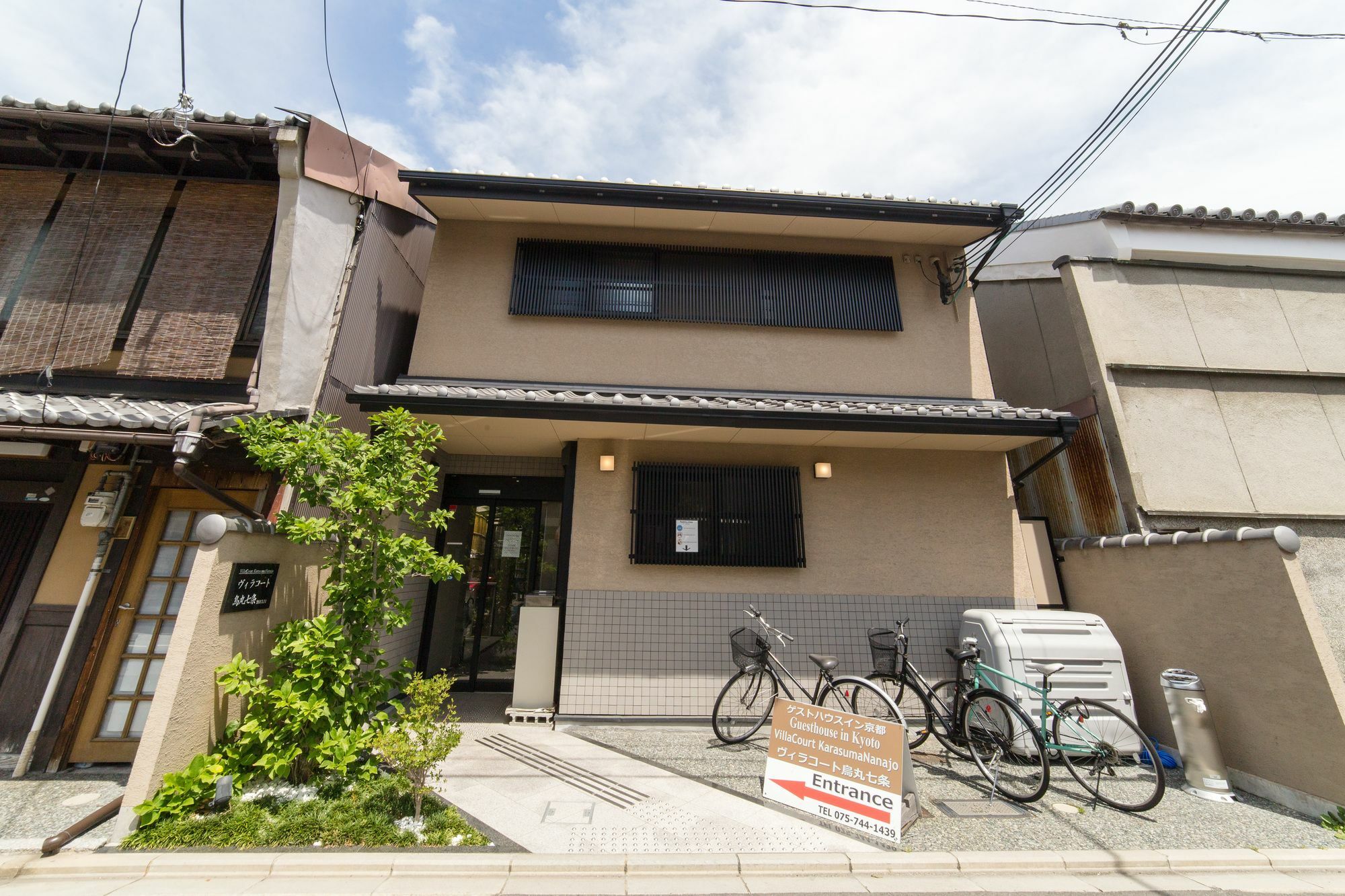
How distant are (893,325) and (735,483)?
10.8ft

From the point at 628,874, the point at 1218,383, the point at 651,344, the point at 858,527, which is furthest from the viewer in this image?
the point at 651,344

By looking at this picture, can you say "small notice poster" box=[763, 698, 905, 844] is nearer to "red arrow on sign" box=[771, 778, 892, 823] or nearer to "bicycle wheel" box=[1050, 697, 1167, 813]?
"red arrow on sign" box=[771, 778, 892, 823]

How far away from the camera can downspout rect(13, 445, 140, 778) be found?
4156 millimetres

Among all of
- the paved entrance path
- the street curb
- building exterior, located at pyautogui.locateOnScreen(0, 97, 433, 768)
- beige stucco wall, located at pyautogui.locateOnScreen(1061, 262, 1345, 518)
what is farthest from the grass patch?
beige stucco wall, located at pyautogui.locateOnScreen(1061, 262, 1345, 518)

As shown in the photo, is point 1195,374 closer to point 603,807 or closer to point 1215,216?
point 1215,216

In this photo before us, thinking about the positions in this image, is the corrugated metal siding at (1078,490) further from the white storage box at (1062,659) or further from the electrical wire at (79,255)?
the electrical wire at (79,255)

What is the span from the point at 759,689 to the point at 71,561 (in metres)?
6.81

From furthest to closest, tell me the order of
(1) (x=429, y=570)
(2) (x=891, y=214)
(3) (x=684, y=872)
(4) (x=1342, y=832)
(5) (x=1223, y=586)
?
1. (2) (x=891, y=214)
2. (5) (x=1223, y=586)
3. (1) (x=429, y=570)
4. (4) (x=1342, y=832)
5. (3) (x=684, y=872)

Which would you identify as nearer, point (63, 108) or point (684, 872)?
point (684, 872)

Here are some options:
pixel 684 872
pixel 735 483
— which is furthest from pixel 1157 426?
pixel 684 872

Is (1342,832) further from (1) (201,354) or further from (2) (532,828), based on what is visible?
(1) (201,354)

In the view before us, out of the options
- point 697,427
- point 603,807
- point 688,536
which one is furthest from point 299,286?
point 603,807

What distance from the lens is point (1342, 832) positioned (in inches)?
143

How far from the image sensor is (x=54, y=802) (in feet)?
12.2
